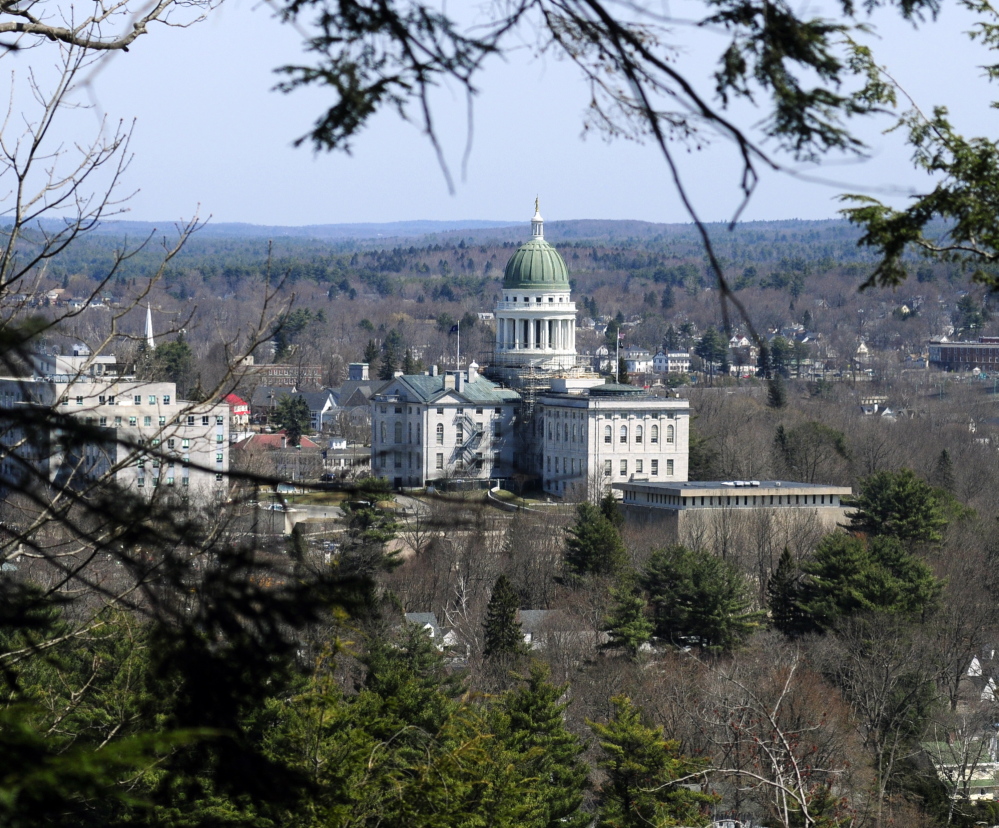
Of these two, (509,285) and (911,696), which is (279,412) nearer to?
(509,285)

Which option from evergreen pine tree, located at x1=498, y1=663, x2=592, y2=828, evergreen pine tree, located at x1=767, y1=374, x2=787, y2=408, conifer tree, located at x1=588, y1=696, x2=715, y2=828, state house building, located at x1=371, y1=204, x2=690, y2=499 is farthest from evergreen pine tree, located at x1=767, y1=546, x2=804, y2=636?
evergreen pine tree, located at x1=767, y1=374, x2=787, y2=408

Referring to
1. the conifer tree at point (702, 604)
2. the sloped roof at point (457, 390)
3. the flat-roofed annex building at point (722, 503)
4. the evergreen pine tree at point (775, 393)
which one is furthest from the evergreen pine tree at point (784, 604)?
the evergreen pine tree at point (775, 393)

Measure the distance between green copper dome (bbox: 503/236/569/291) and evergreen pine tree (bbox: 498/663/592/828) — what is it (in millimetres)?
58975

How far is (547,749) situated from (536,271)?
61.6m

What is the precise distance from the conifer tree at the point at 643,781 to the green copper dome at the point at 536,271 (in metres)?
60.3

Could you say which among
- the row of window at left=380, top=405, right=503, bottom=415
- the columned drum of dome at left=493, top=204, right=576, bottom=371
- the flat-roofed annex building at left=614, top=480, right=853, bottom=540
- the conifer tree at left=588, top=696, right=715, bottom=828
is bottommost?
the flat-roofed annex building at left=614, top=480, right=853, bottom=540

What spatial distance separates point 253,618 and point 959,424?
105 metres

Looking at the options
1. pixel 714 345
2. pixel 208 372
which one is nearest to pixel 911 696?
pixel 208 372

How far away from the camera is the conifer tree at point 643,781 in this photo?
22719 millimetres

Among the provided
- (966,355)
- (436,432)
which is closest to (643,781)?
(436,432)

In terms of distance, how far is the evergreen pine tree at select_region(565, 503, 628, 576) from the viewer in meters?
48.7

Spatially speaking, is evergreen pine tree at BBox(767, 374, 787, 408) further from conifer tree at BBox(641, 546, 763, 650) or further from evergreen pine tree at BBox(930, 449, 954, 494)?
evergreen pine tree at BBox(930, 449, 954, 494)

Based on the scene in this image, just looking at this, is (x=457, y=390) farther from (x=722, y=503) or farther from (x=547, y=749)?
(x=547, y=749)

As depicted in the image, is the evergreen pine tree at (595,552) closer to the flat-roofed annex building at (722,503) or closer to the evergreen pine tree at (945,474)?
the flat-roofed annex building at (722,503)
